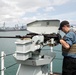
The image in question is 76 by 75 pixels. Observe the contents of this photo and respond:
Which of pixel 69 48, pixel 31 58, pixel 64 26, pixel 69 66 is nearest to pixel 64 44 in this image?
pixel 69 48

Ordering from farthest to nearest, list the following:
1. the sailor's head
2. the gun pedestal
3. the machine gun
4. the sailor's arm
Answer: the sailor's head
the sailor's arm
the machine gun
the gun pedestal

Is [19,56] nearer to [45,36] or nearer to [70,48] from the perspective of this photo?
[45,36]

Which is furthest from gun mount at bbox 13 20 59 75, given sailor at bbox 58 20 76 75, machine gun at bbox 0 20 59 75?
sailor at bbox 58 20 76 75

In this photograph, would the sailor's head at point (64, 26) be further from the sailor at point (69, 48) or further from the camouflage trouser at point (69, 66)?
the camouflage trouser at point (69, 66)

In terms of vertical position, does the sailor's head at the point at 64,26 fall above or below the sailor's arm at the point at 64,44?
above

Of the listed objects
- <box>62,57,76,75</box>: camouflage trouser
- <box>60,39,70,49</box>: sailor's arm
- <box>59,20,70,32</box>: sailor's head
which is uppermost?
<box>59,20,70,32</box>: sailor's head

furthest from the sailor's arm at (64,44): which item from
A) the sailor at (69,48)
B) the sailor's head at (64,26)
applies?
the sailor's head at (64,26)

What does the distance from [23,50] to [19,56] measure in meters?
0.12

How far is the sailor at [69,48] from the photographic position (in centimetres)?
276

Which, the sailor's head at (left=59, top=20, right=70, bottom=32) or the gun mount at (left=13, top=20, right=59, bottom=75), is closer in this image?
the gun mount at (left=13, top=20, right=59, bottom=75)

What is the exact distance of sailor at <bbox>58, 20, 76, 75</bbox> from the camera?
9.07 ft

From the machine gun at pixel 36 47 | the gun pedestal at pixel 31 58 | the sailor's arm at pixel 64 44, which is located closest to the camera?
the gun pedestal at pixel 31 58

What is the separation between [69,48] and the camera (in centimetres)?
281

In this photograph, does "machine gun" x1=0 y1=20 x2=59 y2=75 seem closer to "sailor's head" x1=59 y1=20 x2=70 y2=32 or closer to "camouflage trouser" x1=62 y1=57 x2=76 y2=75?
"sailor's head" x1=59 y1=20 x2=70 y2=32
